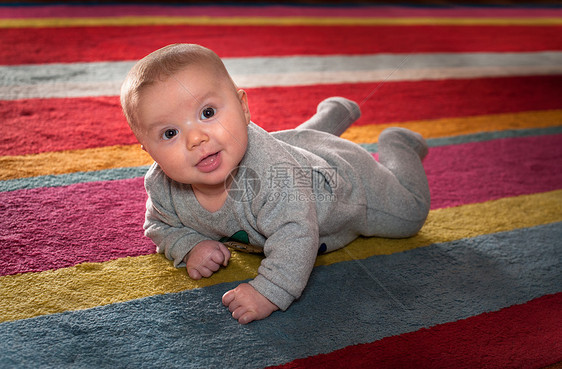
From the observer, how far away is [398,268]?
0.83 meters

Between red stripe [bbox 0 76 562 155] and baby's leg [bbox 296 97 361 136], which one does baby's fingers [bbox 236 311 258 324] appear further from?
red stripe [bbox 0 76 562 155]

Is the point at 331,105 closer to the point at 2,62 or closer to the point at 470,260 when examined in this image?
the point at 470,260

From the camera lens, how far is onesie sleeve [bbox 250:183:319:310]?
28.0 inches

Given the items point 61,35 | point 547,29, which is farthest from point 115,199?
point 547,29

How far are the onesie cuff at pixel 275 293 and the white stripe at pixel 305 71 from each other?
31.9 inches

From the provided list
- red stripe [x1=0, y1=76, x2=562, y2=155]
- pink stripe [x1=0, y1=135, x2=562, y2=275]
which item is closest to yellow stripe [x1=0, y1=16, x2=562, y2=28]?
red stripe [x1=0, y1=76, x2=562, y2=155]

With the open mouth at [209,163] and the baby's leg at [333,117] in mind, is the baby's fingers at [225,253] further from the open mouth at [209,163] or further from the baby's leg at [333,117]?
the baby's leg at [333,117]

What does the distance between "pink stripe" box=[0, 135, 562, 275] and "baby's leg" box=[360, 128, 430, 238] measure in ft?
0.35

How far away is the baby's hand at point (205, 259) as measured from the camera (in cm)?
78

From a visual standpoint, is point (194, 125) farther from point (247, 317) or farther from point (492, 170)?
point (492, 170)

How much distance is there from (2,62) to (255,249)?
3.33 feet

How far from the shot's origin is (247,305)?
2.32 ft

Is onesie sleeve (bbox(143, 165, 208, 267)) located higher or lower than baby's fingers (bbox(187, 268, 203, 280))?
higher

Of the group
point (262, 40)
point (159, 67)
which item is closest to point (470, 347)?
point (159, 67)
